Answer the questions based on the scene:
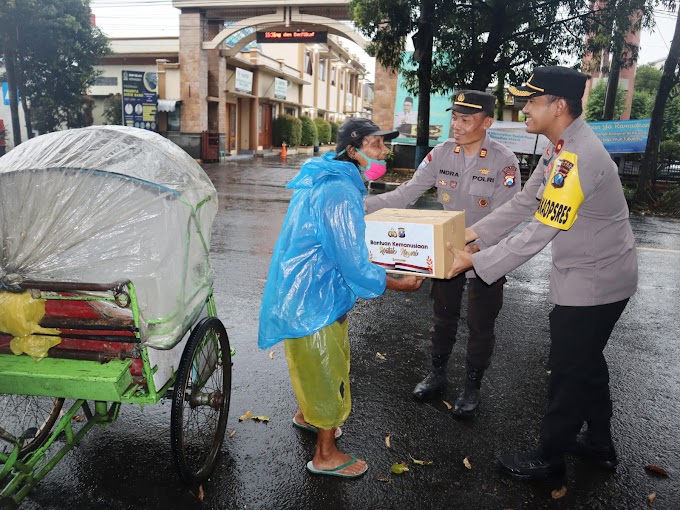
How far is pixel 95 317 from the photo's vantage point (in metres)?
2.44

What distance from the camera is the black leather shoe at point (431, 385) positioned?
3715 millimetres

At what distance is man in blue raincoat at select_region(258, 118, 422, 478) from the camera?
2.51 m

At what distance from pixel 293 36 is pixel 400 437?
23697 mm

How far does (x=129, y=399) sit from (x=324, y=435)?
1.03m

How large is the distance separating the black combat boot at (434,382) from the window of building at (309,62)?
4392 centimetres

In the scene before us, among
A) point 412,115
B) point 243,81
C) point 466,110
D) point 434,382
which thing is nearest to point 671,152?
point 412,115

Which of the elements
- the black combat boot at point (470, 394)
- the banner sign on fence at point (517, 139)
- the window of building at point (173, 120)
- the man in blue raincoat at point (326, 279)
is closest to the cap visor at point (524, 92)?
the man in blue raincoat at point (326, 279)

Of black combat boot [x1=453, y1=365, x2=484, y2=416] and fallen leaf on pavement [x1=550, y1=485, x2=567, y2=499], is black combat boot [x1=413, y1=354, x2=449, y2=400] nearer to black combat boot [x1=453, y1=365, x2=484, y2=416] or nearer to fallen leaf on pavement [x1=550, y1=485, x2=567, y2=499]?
black combat boot [x1=453, y1=365, x2=484, y2=416]

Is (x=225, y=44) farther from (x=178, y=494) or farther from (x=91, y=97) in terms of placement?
(x=178, y=494)

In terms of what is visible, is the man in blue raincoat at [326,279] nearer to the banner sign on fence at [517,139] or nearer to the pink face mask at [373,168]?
the pink face mask at [373,168]

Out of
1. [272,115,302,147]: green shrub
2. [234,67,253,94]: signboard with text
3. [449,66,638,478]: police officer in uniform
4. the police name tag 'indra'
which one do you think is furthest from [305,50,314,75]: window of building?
the police name tag 'indra'

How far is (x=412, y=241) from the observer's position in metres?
2.76

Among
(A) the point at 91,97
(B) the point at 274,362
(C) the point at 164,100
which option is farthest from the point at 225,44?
(B) the point at 274,362

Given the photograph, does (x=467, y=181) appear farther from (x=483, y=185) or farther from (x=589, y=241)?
(x=589, y=241)
